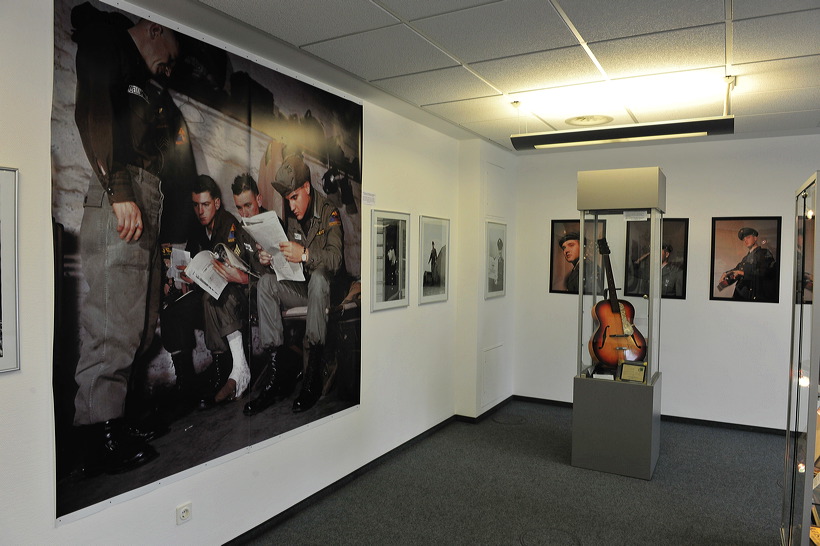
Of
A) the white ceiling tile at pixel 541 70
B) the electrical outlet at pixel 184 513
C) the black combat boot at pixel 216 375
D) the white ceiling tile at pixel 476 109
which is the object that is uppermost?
the white ceiling tile at pixel 476 109

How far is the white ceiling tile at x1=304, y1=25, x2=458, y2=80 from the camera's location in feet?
9.90

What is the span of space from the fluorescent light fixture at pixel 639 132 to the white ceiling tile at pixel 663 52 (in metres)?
0.41

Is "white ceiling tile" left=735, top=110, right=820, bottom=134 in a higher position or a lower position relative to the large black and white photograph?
higher

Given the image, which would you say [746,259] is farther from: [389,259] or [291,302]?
[291,302]

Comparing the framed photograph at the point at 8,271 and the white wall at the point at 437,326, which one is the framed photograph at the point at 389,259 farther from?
the framed photograph at the point at 8,271

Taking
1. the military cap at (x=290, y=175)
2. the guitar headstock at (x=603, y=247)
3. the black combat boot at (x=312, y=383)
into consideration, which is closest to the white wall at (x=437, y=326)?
the black combat boot at (x=312, y=383)

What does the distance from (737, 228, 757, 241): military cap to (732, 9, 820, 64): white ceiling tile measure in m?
2.80

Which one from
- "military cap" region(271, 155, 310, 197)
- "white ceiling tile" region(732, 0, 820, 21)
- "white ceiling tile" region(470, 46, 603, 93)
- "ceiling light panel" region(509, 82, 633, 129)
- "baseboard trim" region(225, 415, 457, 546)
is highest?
"ceiling light panel" region(509, 82, 633, 129)

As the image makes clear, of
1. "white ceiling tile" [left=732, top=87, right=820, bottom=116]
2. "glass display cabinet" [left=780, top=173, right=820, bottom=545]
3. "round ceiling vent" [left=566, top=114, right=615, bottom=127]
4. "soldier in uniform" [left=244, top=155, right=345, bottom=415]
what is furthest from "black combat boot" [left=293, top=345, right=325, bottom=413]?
"white ceiling tile" [left=732, top=87, right=820, bottom=116]

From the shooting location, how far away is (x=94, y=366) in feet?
8.18

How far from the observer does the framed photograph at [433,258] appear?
16.9ft

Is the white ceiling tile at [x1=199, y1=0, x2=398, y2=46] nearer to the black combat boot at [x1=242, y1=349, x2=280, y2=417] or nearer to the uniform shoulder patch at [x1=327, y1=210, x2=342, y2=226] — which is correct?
the uniform shoulder patch at [x1=327, y1=210, x2=342, y2=226]

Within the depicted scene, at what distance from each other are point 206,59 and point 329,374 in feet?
6.94

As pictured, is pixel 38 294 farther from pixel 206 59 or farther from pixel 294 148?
pixel 294 148
